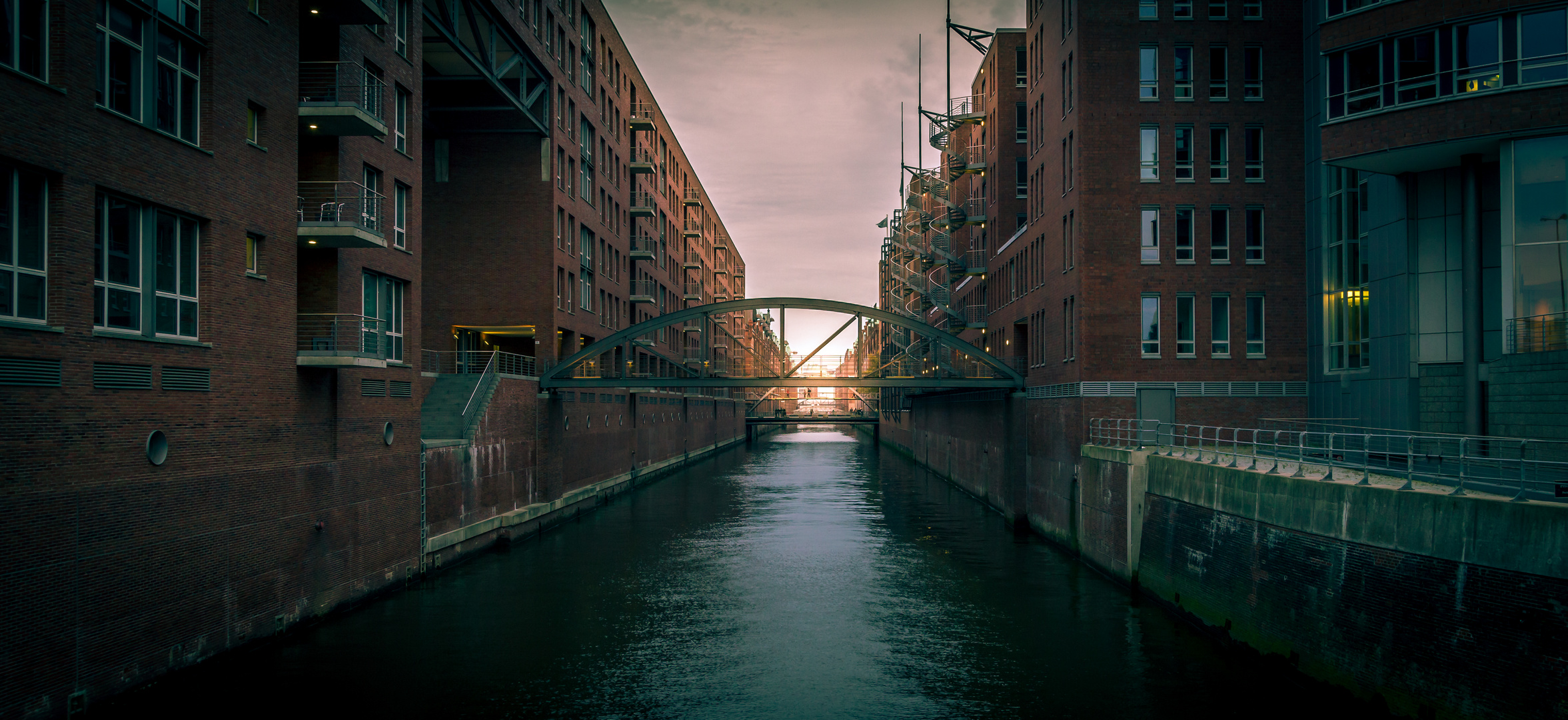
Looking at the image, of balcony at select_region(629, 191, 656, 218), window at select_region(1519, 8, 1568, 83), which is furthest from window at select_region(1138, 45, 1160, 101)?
balcony at select_region(629, 191, 656, 218)

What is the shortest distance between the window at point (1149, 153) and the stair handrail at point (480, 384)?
21374 mm

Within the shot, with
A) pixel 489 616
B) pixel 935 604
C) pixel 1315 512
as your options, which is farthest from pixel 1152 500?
pixel 489 616

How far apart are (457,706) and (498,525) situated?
15973 mm

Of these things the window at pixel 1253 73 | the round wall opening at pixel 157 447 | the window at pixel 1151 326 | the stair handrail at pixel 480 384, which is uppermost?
the window at pixel 1253 73

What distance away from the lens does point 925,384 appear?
3778cm

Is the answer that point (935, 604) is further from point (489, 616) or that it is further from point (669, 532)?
point (669, 532)

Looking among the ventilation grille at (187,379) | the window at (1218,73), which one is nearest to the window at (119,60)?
the ventilation grille at (187,379)

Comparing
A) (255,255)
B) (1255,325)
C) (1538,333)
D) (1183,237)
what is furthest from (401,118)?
(1538,333)

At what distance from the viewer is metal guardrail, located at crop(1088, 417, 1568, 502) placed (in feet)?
41.3

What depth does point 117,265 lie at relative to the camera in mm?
14742

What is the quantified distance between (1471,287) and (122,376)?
2478 cm

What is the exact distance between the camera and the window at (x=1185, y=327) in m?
28.4

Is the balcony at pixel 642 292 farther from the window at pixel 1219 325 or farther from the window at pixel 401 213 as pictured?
the window at pixel 1219 325

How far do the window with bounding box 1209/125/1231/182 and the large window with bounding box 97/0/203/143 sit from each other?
86.9ft
